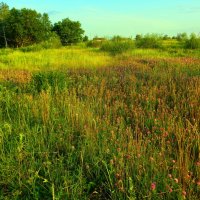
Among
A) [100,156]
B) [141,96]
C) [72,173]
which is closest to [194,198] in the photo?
[100,156]

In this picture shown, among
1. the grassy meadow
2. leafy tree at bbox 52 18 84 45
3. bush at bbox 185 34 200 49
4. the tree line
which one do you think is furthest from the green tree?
the grassy meadow

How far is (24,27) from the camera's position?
4541cm

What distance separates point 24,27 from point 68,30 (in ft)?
29.4

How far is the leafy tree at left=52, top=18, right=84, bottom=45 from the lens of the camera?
171 ft

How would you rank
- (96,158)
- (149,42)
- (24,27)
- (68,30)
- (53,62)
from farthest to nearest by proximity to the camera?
(68,30)
(24,27)
(149,42)
(53,62)
(96,158)

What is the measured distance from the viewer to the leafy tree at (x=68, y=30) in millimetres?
52000

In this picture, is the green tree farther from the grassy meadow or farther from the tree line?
the grassy meadow

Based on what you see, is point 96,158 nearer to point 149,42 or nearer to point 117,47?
point 117,47

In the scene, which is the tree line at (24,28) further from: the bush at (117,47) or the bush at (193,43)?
the bush at (193,43)

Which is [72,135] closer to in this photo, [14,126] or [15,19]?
[14,126]

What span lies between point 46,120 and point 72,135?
739mm

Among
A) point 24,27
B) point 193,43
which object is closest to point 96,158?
point 193,43

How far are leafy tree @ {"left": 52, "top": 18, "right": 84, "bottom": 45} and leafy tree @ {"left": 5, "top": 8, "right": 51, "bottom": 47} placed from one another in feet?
14.9

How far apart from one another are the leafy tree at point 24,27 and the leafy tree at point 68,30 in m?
4.53
